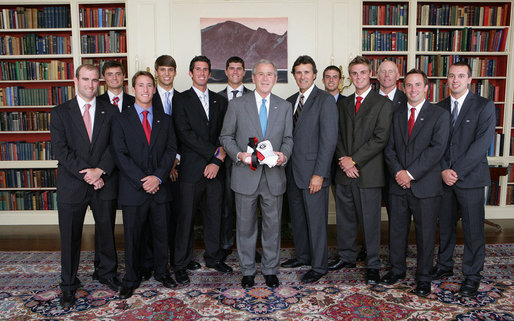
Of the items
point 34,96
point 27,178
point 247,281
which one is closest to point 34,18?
point 34,96

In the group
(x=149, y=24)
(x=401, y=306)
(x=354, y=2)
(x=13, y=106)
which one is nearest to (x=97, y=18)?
(x=149, y=24)

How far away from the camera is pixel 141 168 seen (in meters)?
3.06

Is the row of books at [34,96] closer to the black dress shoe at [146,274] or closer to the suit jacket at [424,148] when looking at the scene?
the black dress shoe at [146,274]

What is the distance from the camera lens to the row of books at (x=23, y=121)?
5.40m

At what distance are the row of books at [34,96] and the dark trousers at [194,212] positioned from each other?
300cm

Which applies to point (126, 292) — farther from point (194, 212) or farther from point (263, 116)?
point (263, 116)

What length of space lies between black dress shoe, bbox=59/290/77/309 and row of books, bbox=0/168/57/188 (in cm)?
287

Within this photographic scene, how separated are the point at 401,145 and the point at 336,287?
121 centimetres

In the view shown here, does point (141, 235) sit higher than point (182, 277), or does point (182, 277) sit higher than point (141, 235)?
point (141, 235)

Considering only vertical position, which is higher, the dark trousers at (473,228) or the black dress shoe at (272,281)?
the dark trousers at (473,228)

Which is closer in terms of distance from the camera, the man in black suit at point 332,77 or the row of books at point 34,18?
the man in black suit at point 332,77

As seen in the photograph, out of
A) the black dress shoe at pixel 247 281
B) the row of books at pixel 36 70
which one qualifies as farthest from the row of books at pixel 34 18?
the black dress shoe at pixel 247 281

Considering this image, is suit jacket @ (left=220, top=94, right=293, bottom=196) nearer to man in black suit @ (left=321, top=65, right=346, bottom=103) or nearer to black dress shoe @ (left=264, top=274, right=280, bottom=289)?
black dress shoe @ (left=264, top=274, right=280, bottom=289)

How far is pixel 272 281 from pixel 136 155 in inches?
55.9
